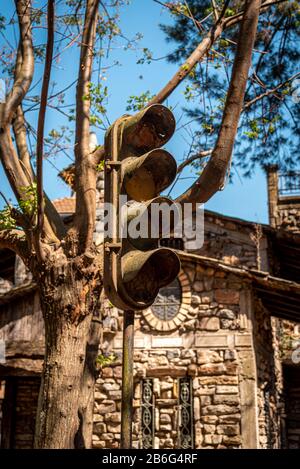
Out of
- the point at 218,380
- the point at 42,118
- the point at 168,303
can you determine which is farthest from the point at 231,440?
the point at 42,118

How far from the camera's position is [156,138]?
2.79 m

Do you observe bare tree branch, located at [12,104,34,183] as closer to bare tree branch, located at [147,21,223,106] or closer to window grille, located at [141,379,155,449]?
bare tree branch, located at [147,21,223,106]

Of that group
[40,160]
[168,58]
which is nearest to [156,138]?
[40,160]

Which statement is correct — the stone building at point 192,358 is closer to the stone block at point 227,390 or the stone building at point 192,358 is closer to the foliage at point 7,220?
the stone block at point 227,390

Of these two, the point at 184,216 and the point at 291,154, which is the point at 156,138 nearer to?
the point at 184,216

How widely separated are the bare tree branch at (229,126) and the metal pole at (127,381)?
2.31m

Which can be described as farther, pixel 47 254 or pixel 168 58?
pixel 168 58

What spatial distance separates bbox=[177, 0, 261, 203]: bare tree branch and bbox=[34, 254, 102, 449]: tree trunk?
4.77ft

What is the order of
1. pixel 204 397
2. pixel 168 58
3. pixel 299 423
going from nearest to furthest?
pixel 168 58 → pixel 204 397 → pixel 299 423

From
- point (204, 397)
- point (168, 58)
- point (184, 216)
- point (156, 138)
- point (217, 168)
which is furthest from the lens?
point (204, 397)

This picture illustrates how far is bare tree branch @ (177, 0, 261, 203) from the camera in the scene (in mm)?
4605

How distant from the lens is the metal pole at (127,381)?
2.39 metres

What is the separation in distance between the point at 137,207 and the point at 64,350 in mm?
3102

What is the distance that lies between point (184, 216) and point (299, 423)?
13425 millimetres
